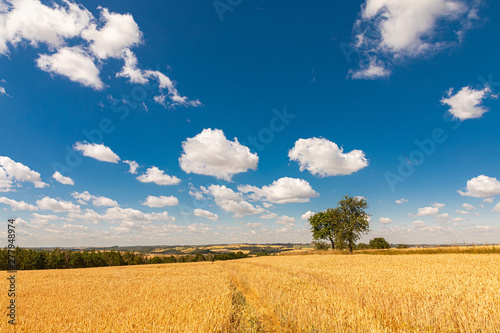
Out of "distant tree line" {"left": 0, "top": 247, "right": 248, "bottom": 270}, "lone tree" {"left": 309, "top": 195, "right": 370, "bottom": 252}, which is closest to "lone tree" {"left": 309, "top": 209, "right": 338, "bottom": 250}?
"lone tree" {"left": 309, "top": 195, "right": 370, "bottom": 252}

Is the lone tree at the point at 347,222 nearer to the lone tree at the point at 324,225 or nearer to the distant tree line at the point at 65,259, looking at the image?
the lone tree at the point at 324,225

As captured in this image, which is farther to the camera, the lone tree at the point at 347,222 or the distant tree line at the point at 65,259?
the distant tree line at the point at 65,259

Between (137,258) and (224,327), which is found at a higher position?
(224,327)

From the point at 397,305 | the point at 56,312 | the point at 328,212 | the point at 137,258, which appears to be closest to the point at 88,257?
the point at 137,258

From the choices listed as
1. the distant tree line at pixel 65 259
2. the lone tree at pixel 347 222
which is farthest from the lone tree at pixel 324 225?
the distant tree line at pixel 65 259

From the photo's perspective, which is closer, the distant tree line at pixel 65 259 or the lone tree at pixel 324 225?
the lone tree at pixel 324 225

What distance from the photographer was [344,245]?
54.9 meters

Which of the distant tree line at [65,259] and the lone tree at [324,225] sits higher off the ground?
the lone tree at [324,225]

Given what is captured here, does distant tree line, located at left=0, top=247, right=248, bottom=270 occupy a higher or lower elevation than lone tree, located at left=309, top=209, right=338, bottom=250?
lower

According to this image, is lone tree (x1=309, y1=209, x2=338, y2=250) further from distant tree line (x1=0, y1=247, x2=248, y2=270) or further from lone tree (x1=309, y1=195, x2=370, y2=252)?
distant tree line (x1=0, y1=247, x2=248, y2=270)

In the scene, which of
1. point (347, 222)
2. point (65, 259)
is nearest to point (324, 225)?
point (347, 222)

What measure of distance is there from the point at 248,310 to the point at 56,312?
275 inches

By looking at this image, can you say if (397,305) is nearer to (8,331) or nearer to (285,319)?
(285,319)

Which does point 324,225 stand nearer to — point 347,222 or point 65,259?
point 347,222
